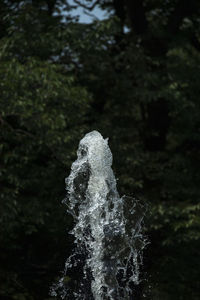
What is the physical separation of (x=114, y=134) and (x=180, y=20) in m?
3.14

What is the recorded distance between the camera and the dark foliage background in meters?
7.21

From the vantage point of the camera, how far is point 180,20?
413 inches

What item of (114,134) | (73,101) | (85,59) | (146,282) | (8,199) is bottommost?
(146,282)

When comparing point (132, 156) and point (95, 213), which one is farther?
point (132, 156)

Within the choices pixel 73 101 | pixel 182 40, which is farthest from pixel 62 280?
pixel 182 40

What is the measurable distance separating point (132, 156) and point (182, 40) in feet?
9.69

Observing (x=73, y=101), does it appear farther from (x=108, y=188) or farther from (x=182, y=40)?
(x=182, y=40)

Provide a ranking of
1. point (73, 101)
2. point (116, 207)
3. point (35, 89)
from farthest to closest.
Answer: point (73, 101)
point (35, 89)
point (116, 207)

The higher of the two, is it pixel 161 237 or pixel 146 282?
pixel 161 237

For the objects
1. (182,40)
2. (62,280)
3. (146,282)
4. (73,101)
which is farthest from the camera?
(182,40)

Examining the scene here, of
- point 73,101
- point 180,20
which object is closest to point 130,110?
point 180,20

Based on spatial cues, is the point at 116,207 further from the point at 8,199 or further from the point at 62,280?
the point at 62,280

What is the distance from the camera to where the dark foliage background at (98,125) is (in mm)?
7215

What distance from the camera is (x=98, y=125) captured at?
356 inches
